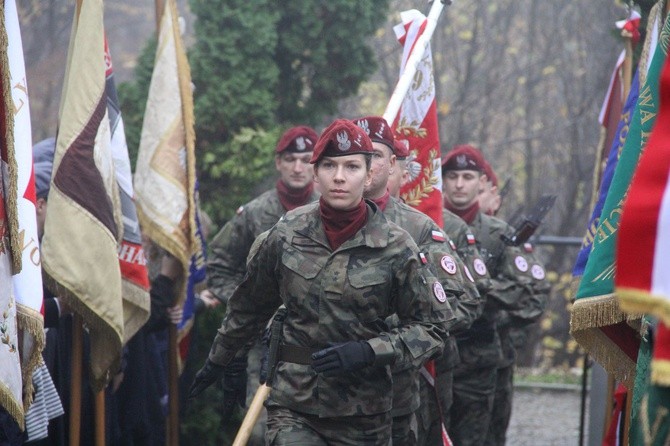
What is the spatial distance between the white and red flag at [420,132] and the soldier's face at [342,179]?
6.96 ft

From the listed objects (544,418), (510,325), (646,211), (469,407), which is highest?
(646,211)

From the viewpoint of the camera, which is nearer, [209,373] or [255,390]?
[209,373]

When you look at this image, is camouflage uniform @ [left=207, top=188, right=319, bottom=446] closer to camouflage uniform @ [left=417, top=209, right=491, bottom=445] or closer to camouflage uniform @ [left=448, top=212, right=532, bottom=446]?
camouflage uniform @ [left=417, top=209, right=491, bottom=445]

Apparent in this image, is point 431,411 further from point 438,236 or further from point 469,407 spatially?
point 469,407

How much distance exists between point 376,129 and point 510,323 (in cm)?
306

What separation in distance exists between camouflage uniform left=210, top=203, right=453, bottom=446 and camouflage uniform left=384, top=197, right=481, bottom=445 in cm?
45

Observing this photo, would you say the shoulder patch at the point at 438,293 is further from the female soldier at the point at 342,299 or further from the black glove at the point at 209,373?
the black glove at the point at 209,373

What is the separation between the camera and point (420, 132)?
7.79 metres

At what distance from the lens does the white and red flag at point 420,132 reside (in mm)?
7645

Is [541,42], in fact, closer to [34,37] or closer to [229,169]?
[34,37]

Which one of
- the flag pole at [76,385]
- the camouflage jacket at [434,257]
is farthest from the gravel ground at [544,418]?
the flag pole at [76,385]

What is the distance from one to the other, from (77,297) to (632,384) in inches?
116

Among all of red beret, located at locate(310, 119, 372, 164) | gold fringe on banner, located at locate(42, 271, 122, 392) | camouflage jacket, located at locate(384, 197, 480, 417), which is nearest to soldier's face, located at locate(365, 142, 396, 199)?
camouflage jacket, located at locate(384, 197, 480, 417)

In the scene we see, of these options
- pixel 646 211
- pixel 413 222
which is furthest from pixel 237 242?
pixel 646 211
